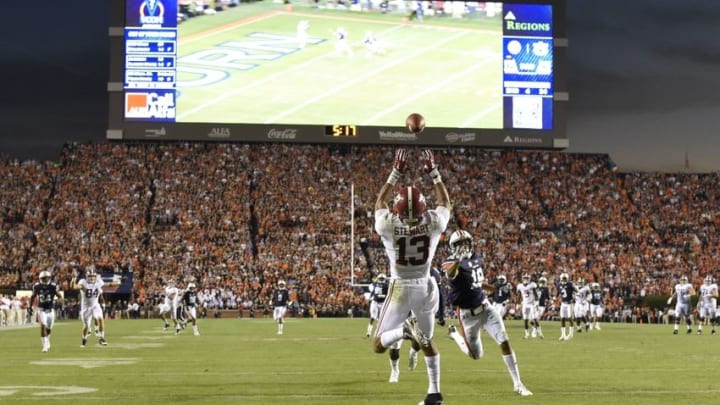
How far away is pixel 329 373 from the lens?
15.2m

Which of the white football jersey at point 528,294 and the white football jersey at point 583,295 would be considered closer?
the white football jersey at point 528,294

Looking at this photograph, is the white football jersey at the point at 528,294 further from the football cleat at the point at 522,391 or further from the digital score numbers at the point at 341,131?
the digital score numbers at the point at 341,131

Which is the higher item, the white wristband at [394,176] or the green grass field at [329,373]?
the white wristband at [394,176]

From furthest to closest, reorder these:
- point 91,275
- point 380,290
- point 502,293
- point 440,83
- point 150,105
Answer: point 440,83 → point 150,105 → point 502,293 → point 380,290 → point 91,275

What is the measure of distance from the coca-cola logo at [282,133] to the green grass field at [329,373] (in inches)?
770

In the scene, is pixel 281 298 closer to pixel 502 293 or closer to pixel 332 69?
pixel 502 293

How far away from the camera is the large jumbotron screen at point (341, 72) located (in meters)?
43.0

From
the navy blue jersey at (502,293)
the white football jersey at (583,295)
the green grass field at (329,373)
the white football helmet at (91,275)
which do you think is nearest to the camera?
the green grass field at (329,373)

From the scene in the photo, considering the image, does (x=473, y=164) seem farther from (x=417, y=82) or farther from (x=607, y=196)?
(x=417, y=82)

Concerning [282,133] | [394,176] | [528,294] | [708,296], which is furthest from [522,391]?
[282,133]

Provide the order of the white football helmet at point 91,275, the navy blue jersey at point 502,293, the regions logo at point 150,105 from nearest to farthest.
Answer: the white football helmet at point 91,275
the navy blue jersey at point 502,293
the regions logo at point 150,105

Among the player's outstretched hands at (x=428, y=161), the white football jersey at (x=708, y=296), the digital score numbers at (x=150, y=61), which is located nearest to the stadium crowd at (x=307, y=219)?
the digital score numbers at (x=150, y=61)

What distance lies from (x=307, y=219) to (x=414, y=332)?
41181mm

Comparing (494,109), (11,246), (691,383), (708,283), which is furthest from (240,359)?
(11,246)
